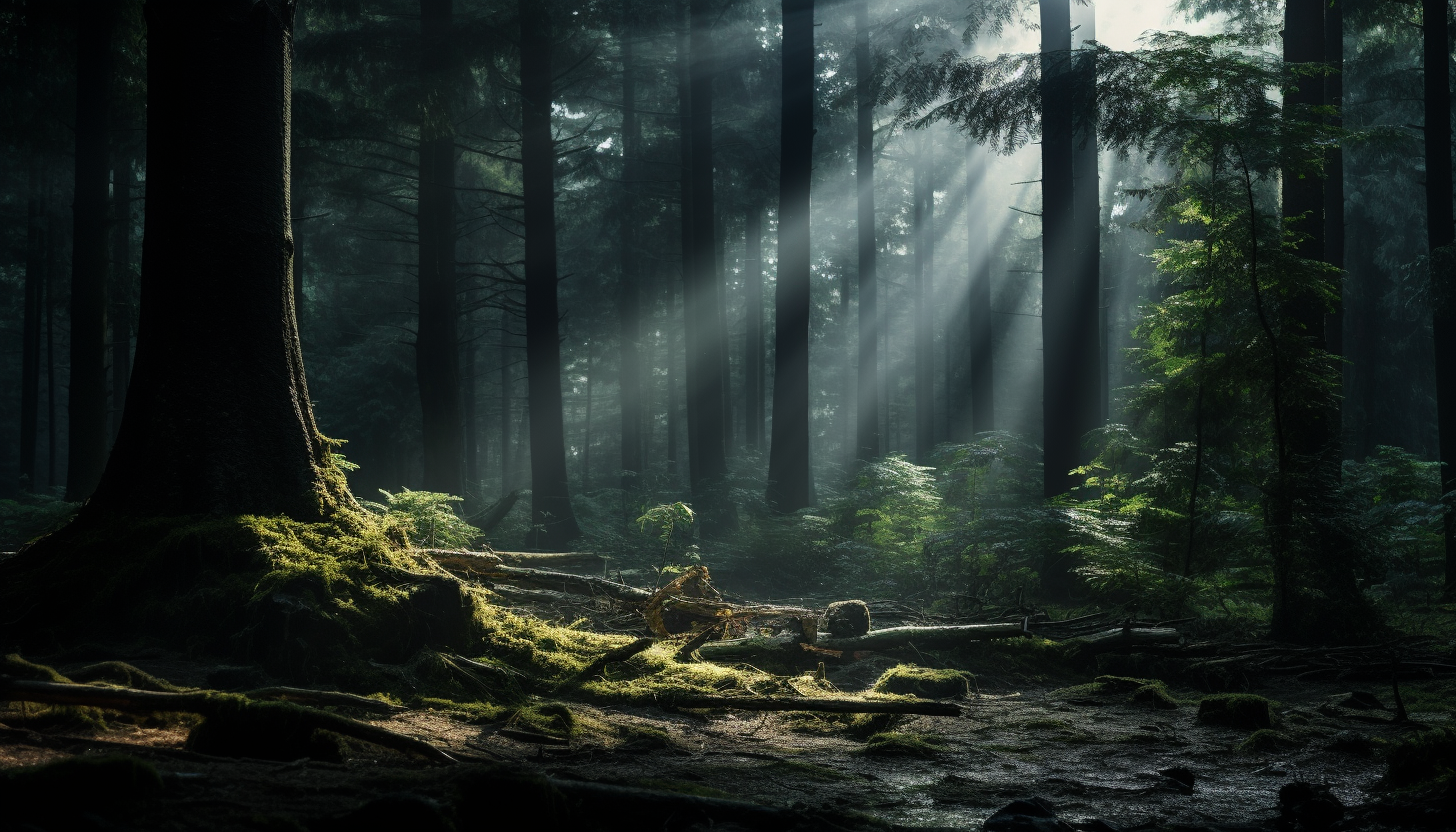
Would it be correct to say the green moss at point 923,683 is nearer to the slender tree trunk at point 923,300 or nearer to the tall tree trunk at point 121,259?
the tall tree trunk at point 121,259

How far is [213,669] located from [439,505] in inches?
237

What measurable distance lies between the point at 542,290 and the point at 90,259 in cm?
757

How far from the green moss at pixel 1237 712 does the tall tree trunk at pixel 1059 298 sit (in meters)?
6.69

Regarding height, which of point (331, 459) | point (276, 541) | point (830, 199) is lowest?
point (276, 541)

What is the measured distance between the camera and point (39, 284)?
1007 inches

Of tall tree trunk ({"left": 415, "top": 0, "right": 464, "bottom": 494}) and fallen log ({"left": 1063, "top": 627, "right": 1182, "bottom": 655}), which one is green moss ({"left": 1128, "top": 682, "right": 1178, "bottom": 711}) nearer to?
fallen log ({"left": 1063, "top": 627, "right": 1182, "bottom": 655})

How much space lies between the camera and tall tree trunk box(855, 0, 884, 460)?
917 inches

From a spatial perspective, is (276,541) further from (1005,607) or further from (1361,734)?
(1005,607)

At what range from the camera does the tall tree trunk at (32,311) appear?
79.7 ft

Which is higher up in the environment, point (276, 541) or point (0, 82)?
point (0, 82)

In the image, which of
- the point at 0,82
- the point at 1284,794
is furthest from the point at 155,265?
the point at 0,82

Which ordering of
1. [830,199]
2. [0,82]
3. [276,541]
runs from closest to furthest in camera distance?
[276,541]
[0,82]
[830,199]

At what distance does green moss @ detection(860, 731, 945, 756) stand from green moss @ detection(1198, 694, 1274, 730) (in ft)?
6.38

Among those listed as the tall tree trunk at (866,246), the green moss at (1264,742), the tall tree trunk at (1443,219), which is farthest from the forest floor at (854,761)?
the tall tree trunk at (866,246)
